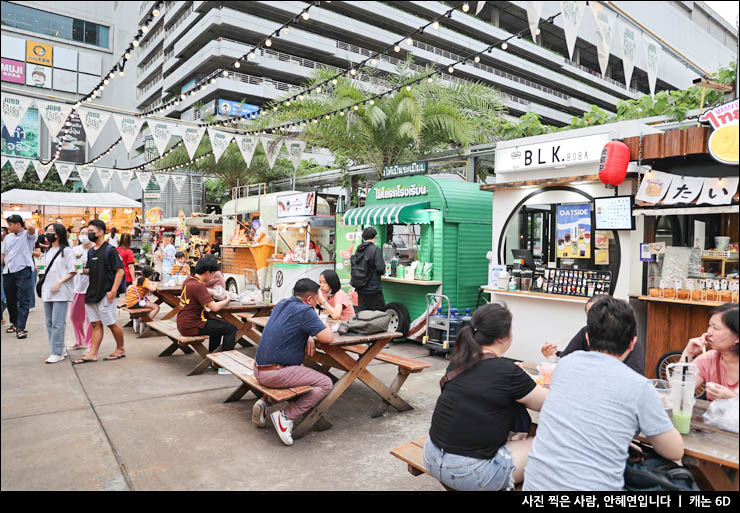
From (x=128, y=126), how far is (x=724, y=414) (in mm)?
10006

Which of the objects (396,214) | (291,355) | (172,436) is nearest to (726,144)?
(291,355)

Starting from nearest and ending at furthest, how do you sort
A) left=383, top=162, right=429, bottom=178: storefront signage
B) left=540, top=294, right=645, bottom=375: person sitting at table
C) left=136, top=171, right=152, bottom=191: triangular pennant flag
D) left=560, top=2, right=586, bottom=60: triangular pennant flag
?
left=540, top=294, right=645, bottom=375: person sitting at table, left=560, top=2, right=586, bottom=60: triangular pennant flag, left=383, top=162, right=429, bottom=178: storefront signage, left=136, top=171, right=152, bottom=191: triangular pennant flag

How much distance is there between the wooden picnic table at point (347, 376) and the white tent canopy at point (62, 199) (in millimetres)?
18972

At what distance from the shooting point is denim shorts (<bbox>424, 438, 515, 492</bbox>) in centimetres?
250

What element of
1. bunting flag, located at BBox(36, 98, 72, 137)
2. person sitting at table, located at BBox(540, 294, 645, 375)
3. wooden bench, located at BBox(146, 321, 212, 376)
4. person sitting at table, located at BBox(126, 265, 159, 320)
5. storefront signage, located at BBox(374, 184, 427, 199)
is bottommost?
wooden bench, located at BBox(146, 321, 212, 376)

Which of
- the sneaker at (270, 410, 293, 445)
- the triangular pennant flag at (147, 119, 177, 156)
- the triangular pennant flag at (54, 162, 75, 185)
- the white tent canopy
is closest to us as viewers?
the sneaker at (270, 410, 293, 445)

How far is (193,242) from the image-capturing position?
39.5 feet

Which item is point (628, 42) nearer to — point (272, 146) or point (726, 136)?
point (726, 136)

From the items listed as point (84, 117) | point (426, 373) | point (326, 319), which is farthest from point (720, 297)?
point (84, 117)

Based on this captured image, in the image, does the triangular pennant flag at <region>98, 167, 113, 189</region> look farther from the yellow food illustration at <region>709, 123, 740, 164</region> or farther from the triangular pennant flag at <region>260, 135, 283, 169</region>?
the yellow food illustration at <region>709, 123, 740, 164</region>

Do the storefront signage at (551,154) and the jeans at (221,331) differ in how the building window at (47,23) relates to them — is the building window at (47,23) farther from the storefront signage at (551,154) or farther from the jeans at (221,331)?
the storefront signage at (551,154)

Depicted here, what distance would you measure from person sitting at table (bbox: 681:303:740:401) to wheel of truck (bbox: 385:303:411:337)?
5.10m

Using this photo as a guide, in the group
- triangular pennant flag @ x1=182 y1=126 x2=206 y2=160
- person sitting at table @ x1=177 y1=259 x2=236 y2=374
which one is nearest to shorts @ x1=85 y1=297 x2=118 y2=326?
person sitting at table @ x1=177 y1=259 x2=236 y2=374
